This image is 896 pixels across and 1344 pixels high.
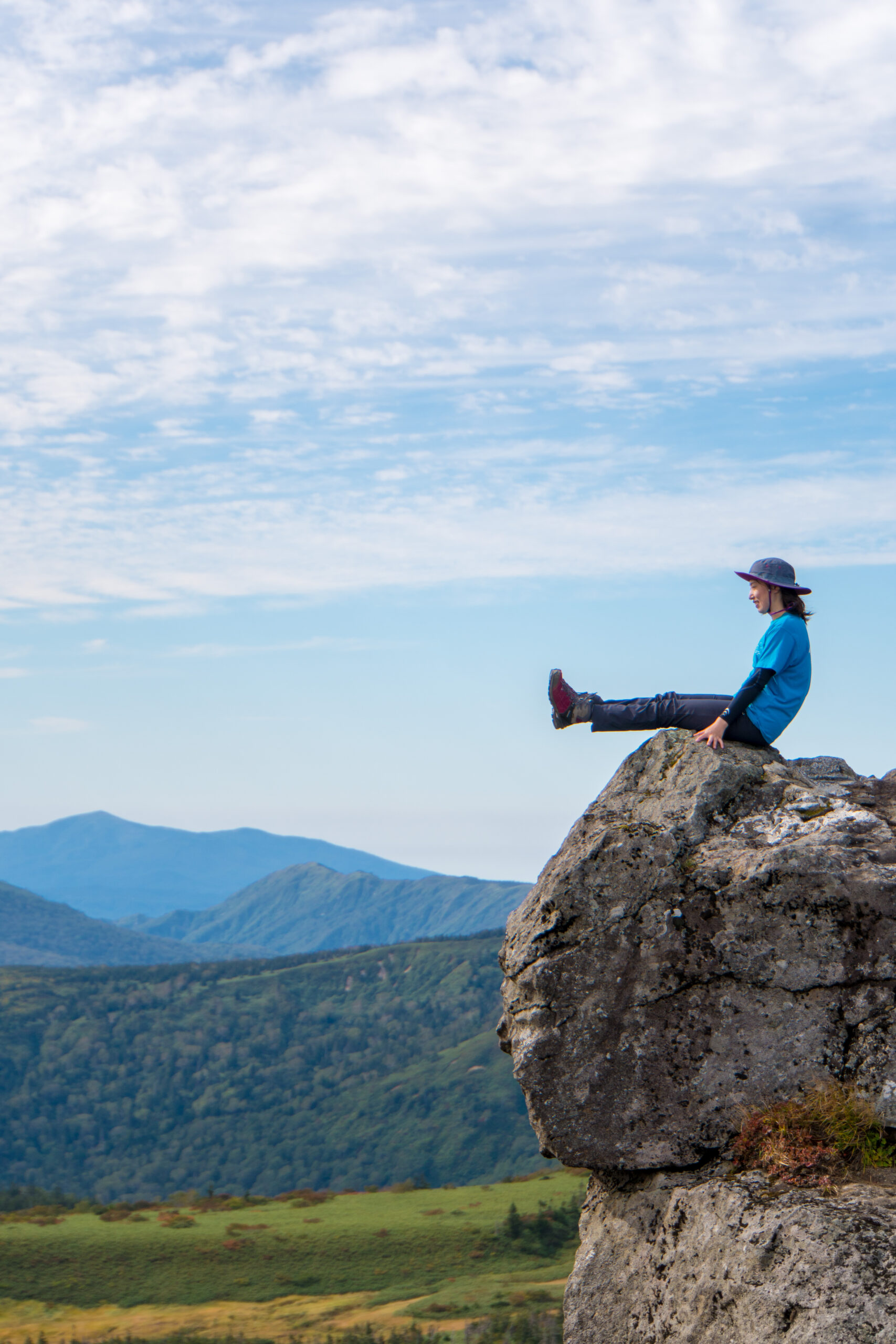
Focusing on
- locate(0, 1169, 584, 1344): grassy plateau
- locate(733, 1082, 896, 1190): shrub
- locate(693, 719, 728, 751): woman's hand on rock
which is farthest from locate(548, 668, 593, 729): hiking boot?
locate(0, 1169, 584, 1344): grassy plateau

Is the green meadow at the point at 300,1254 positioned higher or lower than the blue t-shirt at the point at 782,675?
lower

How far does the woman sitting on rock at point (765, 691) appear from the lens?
38.6ft

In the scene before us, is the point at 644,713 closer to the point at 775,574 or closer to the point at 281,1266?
the point at 775,574

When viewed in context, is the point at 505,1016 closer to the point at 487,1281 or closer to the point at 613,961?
the point at 613,961

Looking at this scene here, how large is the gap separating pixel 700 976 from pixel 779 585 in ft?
13.4

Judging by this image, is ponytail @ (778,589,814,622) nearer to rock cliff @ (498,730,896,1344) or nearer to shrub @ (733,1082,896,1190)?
rock cliff @ (498,730,896,1344)

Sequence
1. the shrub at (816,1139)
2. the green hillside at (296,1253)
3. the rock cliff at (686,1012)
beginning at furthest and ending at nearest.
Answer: the green hillside at (296,1253), the rock cliff at (686,1012), the shrub at (816,1139)

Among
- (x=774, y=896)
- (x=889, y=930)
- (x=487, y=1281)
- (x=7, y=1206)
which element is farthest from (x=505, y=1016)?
(x=7, y=1206)

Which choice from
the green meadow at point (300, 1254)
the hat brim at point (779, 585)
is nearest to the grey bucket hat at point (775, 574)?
the hat brim at point (779, 585)

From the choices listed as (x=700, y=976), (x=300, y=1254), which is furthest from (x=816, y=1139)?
(x=300, y=1254)

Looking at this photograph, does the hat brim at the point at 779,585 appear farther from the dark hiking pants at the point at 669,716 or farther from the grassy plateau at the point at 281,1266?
the grassy plateau at the point at 281,1266

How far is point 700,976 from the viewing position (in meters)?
10.2

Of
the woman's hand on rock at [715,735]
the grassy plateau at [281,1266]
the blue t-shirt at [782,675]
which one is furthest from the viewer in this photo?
the grassy plateau at [281,1266]

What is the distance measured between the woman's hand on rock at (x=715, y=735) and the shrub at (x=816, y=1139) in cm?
337
